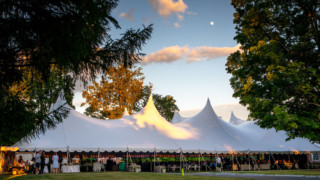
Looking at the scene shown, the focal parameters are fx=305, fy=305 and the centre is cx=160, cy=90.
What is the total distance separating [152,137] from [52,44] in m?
16.0

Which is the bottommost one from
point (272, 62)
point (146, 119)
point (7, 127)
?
point (7, 127)

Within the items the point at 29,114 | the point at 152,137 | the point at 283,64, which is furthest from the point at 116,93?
the point at 29,114

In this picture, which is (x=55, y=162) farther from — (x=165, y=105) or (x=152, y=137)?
(x=165, y=105)

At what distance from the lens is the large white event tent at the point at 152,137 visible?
17375mm

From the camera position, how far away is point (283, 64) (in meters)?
14.1

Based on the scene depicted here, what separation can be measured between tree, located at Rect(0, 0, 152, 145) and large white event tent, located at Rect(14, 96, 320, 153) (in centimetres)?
1206

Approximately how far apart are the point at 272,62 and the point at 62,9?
38.4 ft

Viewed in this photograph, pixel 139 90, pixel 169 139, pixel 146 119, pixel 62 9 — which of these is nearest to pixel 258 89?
pixel 169 139

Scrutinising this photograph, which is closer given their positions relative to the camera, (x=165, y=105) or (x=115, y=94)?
(x=115, y=94)

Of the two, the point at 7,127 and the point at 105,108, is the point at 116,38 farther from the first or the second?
the point at 105,108

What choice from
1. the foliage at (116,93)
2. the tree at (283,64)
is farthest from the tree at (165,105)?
the tree at (283,64)

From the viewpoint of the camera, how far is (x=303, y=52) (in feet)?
47.4

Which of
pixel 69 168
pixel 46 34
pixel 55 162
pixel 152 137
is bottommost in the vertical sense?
pixel 69 168

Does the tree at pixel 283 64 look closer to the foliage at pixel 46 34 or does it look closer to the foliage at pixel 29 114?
the foliage at pixel 29 114
